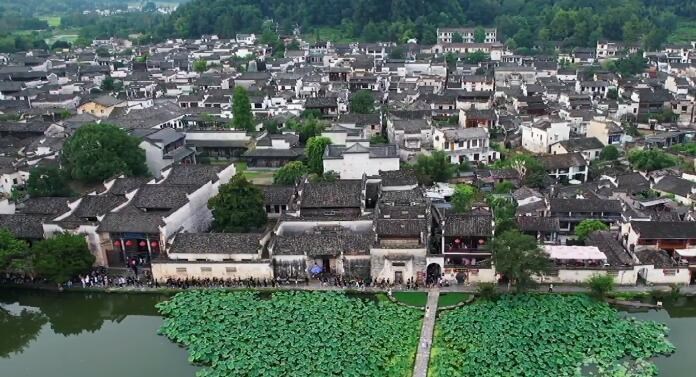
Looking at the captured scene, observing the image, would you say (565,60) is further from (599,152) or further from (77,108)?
(77,108)

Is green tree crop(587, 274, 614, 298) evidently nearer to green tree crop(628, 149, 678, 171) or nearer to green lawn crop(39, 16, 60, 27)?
green tree crop(628, 149, 678, 171)

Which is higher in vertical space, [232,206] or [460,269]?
[232,206]

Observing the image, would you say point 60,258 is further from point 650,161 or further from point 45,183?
point 650,161

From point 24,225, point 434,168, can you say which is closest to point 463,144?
point 434,168

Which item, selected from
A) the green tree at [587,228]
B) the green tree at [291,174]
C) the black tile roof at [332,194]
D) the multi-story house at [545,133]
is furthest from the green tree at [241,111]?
the green tree at [587,228]

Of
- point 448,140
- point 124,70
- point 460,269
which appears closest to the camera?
point 460,269

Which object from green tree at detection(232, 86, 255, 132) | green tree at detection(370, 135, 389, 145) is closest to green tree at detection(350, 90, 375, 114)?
green tree at detection(370, 135, 389, 145)

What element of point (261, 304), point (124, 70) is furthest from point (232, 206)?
point (124, 70)
